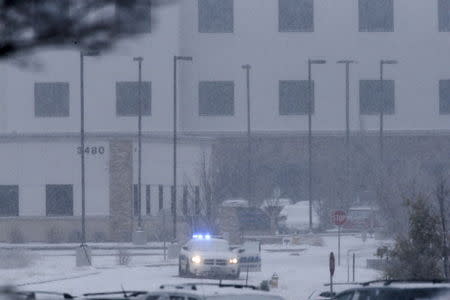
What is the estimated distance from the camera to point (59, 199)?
67.8 metres

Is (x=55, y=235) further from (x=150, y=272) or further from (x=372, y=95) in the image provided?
(x=150, y=272)

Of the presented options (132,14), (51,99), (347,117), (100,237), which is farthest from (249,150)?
(132,14)

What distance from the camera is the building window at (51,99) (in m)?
71.1

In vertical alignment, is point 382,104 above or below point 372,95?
below

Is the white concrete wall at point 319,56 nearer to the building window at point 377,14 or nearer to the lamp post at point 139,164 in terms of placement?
the building window at point 377,14

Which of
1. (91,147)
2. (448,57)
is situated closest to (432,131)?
(448,57)

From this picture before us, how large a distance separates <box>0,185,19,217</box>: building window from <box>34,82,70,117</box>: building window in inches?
206

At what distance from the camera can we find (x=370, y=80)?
75812mm

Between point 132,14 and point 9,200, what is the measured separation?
60.1 m

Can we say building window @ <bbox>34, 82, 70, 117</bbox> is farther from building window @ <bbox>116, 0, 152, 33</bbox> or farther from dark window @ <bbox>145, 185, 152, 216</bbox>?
building window @ <bbox>116, 0, 152, 33</bbox>

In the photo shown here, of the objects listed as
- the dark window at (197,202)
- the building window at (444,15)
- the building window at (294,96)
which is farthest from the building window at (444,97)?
the dark window at (197,202)

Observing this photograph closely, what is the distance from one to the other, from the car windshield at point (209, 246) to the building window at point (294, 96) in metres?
33.7

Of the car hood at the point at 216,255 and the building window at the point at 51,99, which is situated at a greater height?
the building window at the point at 51,99

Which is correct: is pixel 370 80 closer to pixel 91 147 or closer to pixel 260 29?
pixel 260 29
